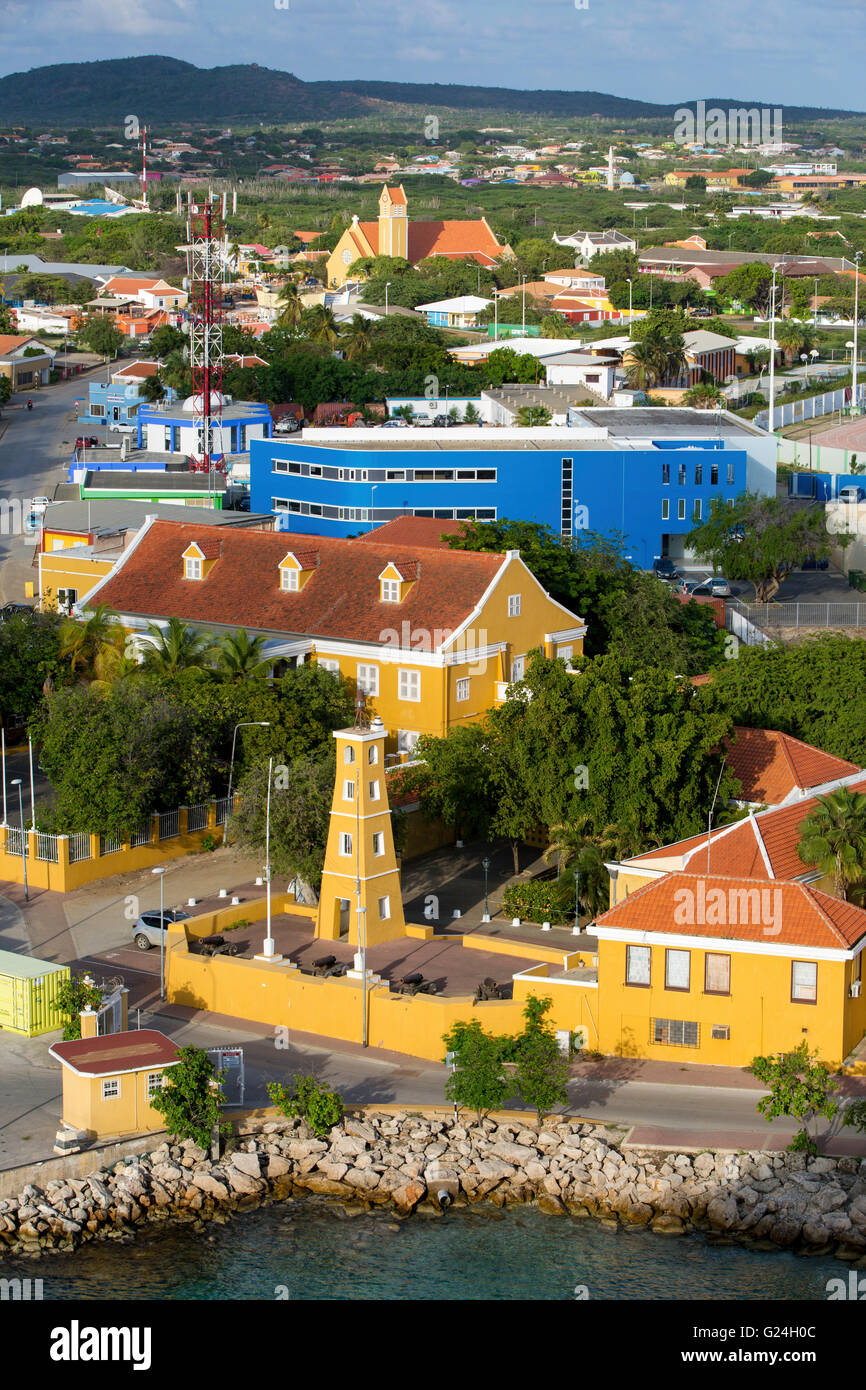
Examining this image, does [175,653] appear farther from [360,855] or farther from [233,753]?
[360,855]

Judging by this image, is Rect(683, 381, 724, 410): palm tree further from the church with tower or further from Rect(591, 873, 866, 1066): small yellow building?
the church with tower

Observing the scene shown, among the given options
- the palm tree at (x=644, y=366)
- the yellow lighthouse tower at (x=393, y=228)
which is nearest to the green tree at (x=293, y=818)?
the palm tree at (x=644, y=366)

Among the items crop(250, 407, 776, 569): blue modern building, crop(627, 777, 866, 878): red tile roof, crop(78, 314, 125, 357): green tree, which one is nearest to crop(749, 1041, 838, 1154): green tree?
crop(627, 777, 866, 878): red tile roof

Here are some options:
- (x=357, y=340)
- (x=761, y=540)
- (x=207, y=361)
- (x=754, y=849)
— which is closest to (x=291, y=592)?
(x=754, y=849)
